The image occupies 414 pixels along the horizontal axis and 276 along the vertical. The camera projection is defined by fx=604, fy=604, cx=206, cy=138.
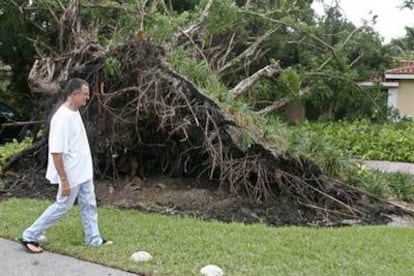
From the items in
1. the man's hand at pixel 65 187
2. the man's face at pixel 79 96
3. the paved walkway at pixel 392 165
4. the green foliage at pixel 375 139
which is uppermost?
the man's face at pixel 79 96

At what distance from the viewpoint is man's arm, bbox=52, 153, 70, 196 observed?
18.8ft

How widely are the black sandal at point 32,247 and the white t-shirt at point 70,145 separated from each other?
0.65 m

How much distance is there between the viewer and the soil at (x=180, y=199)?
25.6 feet

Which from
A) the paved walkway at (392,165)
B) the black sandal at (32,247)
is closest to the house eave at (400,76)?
the paved walkway at (392,165)

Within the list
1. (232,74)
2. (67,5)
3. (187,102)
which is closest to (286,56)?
(232,74)

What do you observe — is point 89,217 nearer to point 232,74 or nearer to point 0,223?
point 0,223

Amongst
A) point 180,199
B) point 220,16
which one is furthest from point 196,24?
point 180,199

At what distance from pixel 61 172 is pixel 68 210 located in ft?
1.60

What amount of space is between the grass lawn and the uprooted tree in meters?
1.16

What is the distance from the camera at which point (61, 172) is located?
18.9ft

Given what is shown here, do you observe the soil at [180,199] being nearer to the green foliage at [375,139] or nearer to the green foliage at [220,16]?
the green foliage at [220,16]

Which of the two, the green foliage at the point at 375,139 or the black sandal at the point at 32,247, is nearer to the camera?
the black sandal at the point at 32,247

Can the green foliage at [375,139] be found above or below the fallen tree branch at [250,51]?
below

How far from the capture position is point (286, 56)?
595 inches
